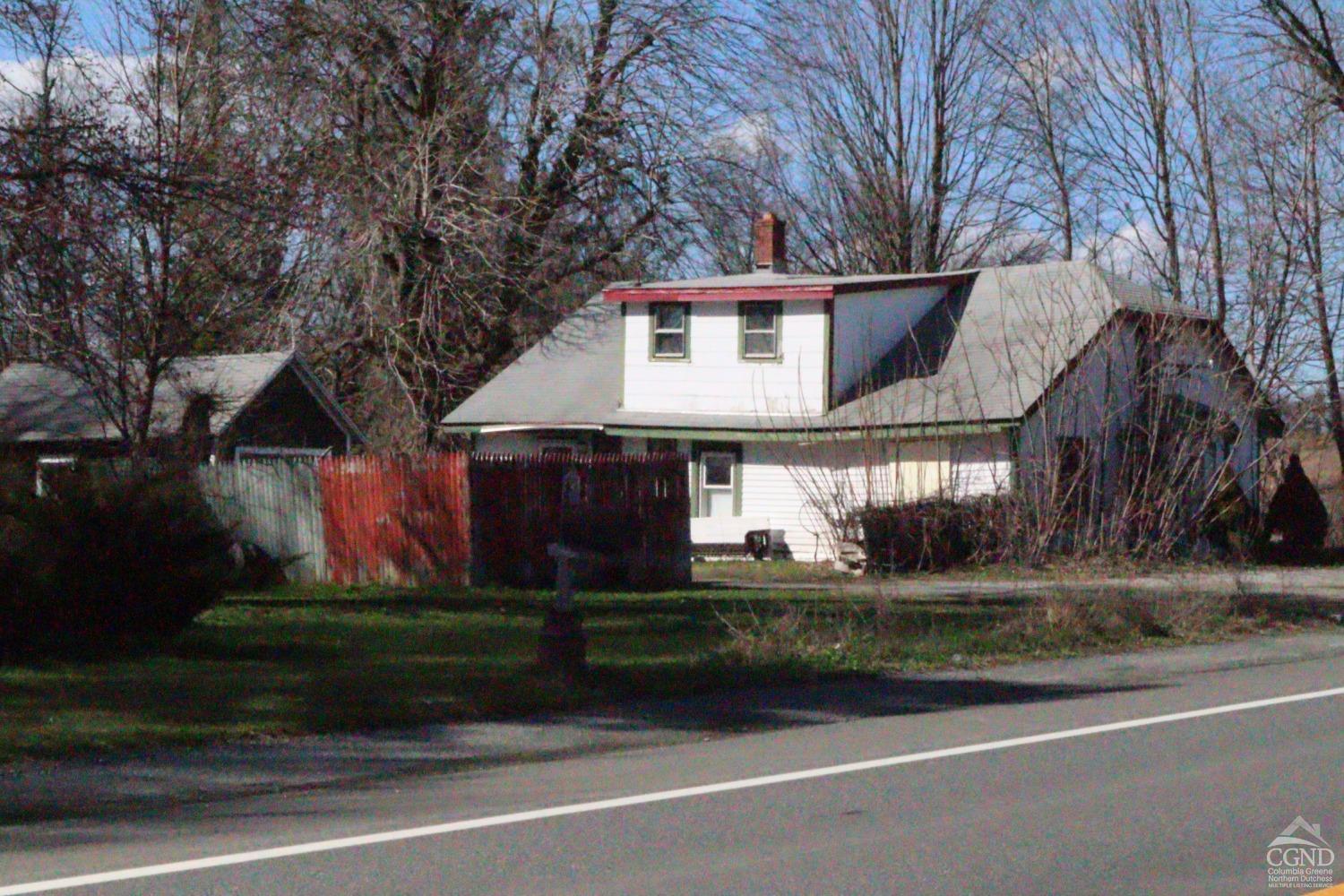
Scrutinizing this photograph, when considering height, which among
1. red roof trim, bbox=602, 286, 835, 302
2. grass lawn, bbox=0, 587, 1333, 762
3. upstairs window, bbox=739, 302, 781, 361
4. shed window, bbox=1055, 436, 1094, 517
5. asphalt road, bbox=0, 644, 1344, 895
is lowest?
asphalt road, bbox=0, 644, 1344, 895

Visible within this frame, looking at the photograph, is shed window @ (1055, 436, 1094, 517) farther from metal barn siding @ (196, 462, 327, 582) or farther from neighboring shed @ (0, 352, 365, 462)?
neighboring shed @ (0, 352, 365, 462)

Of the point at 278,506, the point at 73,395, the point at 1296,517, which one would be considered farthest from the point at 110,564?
the point at 1296,517

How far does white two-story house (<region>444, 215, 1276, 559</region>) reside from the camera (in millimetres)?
29125

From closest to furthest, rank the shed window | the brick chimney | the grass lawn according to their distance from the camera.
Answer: the grass lawn
the shed window
the brick chimney

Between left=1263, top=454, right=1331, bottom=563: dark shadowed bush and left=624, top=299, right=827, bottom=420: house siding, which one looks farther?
left=1263, top=454, right=1331, bottom=563: dark shadowed bush

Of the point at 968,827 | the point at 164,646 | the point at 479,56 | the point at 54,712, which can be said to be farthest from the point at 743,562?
the point at 968,827

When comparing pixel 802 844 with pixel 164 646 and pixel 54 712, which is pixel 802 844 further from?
pixel 164 646

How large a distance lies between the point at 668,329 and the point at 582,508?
12.3 m

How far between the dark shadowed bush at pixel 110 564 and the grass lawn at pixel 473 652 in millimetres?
509

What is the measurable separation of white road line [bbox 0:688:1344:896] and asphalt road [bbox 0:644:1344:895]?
7cm

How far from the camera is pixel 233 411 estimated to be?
96.3 ft

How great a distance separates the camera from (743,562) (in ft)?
101

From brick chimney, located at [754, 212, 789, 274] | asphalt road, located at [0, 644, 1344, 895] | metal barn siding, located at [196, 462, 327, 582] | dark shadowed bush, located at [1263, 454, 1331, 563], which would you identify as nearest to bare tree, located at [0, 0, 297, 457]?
metal barn siding, located at [196, 462, 327, 582]

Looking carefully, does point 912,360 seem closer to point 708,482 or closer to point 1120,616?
point 708,482
